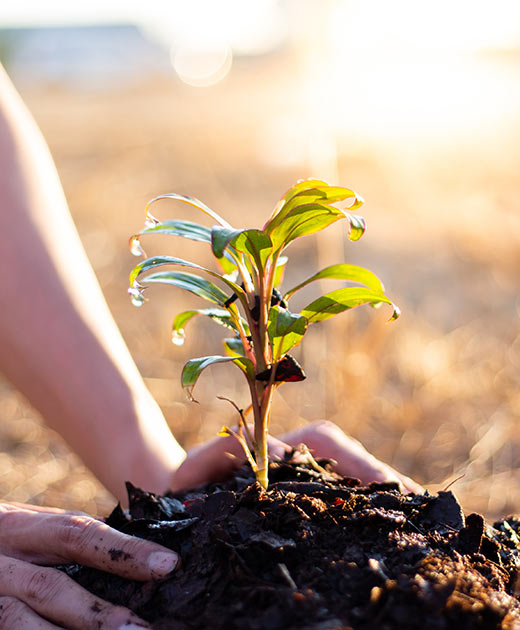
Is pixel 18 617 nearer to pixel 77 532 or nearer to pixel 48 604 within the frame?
pixel 48 604

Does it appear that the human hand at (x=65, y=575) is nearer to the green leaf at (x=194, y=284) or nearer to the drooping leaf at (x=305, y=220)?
the green leaf at (x=194, y=284)

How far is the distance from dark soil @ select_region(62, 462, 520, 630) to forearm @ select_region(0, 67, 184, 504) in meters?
0.41

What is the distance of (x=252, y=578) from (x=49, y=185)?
123cm

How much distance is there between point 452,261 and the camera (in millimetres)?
4621

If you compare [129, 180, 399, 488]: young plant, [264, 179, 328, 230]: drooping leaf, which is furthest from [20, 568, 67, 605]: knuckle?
[264, 179, 328, 230]: drooping leaf

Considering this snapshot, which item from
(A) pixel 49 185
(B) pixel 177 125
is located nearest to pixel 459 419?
(A) pixel 49 185

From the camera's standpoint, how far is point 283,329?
3.33 feet

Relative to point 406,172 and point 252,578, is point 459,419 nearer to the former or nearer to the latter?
point 252,578

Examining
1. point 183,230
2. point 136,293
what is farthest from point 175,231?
point 136,293

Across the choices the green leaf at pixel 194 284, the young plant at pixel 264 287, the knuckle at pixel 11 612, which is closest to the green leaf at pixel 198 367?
the young plant at pixel 264 287

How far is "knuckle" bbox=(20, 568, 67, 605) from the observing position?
41.1 inches

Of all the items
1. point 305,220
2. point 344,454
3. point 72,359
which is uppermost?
point 72,359

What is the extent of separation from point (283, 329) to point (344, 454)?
584 mm

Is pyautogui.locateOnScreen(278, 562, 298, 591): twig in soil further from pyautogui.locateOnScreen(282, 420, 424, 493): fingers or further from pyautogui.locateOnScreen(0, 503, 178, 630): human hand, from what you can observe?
pyautogui.locateOnScreen(282, 420, 424, 493): fingers
